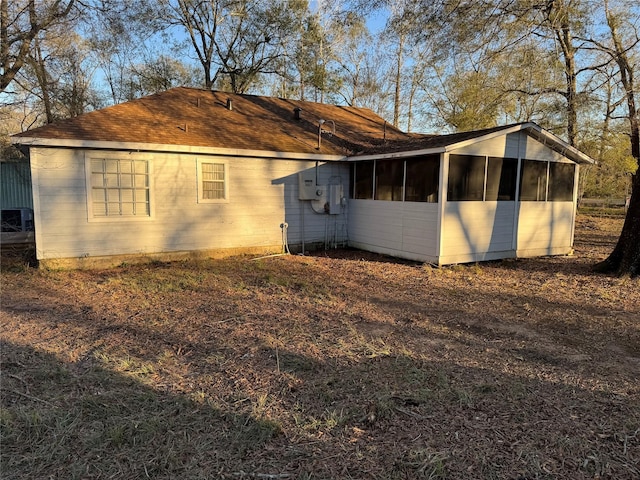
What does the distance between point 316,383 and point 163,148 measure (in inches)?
281

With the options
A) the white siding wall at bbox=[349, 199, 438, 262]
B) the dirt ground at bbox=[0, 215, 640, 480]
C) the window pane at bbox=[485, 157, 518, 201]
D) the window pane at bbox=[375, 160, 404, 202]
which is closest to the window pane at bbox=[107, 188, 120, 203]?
the dirt ground at bbox=[0, 215, 640, 480]

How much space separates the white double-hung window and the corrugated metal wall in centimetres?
1111

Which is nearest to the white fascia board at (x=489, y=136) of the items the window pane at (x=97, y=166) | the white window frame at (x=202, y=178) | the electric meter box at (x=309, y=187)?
the electric meter box at (x=309, y=187)

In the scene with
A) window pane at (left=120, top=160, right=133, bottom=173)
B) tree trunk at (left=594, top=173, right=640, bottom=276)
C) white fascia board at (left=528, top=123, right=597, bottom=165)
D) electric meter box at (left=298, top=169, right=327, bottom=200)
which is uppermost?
white fascia board at (left=528, top=123, right=597, bottom=165)

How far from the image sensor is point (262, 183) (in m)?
10.5

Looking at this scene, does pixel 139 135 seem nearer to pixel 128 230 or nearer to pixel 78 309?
pixel 128 230

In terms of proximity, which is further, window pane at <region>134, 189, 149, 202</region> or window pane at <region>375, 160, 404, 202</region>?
window pane at <region>375, 160, 404, 202</region>

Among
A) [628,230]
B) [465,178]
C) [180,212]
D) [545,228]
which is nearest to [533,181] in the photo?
[545,228]

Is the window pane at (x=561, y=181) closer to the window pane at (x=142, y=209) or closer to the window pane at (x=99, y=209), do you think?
the window pane at (x=142, y=209)

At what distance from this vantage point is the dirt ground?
2582 millimetres

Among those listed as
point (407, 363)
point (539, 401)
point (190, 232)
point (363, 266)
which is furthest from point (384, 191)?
point (539, 401)

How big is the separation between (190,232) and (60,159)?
2890 millimetres

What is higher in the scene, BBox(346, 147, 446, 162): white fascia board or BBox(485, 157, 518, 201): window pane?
BBox(346, 147, 446, 162): white fascia board

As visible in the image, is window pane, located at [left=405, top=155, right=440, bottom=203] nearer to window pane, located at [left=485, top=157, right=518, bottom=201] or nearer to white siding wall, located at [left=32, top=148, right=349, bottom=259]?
window pane, located at [left=485, top=157, right=518, bottom=201]
